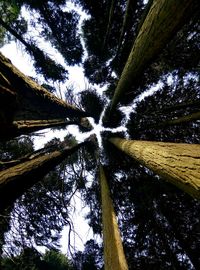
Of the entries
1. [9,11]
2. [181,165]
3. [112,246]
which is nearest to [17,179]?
[112,246]

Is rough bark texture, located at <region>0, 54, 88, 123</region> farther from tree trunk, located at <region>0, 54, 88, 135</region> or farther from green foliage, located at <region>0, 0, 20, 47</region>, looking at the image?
green foliage, located at <region>0, 0, 20, 47</region>

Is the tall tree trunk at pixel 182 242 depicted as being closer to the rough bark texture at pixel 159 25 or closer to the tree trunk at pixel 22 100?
the tree trunk at pixel 22 100

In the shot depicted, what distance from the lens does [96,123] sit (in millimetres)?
10906

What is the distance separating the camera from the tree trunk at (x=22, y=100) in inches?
115

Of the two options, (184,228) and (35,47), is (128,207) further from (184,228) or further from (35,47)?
(35,47)

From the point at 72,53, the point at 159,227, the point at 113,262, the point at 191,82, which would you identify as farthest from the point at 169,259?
the point at 72,53

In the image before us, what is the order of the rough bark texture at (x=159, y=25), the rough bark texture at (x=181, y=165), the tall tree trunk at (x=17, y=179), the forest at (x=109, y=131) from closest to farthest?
A: the rough bark texture at (x=181, y=165) < the rough bark texture at (x=159, y=25) < the tall tree trunk at (x=17, y=179) < the forest at (x=109, y=131)

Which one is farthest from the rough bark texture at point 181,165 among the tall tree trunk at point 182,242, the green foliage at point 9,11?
the green foliage at point 9,11

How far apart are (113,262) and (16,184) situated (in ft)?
5.86

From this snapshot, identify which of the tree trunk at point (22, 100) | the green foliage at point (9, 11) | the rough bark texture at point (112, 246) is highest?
the green foliage at point (9, 11)

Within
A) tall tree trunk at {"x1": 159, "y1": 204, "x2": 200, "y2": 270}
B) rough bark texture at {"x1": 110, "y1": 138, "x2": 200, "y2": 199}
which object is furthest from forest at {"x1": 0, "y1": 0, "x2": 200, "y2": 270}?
rough bark texture at {"x1": 110, "y1": 138, "x2": 200, "y2": 199}

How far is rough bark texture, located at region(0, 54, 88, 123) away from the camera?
295cm

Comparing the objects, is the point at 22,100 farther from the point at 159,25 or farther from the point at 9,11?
the point at 9,11

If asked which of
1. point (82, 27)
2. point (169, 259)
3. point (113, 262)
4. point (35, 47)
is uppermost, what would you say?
point (82, 27)
